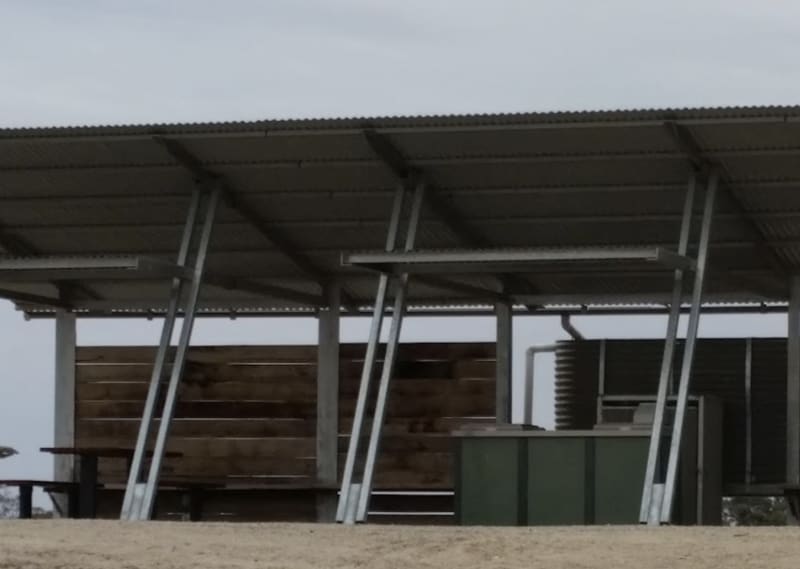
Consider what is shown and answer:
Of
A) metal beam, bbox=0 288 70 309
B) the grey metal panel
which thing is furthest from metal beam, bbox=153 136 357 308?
metal beam, bbox=0 288 70 309

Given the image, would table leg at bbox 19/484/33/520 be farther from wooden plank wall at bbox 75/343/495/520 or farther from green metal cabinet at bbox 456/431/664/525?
green metal cabinet at bbox 456/431/664/525

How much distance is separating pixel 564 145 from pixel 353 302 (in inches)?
260

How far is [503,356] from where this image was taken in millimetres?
23844

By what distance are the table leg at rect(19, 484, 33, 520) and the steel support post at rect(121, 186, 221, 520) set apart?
2791mm

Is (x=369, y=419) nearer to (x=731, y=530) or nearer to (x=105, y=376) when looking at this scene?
(x=105, y=376)

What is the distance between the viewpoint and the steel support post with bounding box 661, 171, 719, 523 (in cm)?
1800

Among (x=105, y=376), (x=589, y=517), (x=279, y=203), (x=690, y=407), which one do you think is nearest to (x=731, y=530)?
(x=589, y=517)

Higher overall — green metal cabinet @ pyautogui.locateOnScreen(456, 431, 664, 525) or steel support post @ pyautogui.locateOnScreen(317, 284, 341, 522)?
steel support post @ pyautogui.locateOnScreen(317, 284, 341, 522)

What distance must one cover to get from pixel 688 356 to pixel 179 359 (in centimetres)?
488

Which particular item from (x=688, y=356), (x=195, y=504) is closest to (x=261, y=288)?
(x=195, y=504)

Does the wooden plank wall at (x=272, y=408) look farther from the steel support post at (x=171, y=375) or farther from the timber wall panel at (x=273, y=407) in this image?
the steel support post at (x=171, y=375)

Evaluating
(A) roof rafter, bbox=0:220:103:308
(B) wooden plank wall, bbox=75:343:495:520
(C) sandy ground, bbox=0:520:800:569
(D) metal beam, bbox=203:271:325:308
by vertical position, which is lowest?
(C) sandy ground, bbox=0:520:800:569

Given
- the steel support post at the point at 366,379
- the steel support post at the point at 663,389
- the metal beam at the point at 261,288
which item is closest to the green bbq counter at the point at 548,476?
the steel support post at the point at 663,389

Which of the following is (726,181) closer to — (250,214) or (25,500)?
(250,214)
